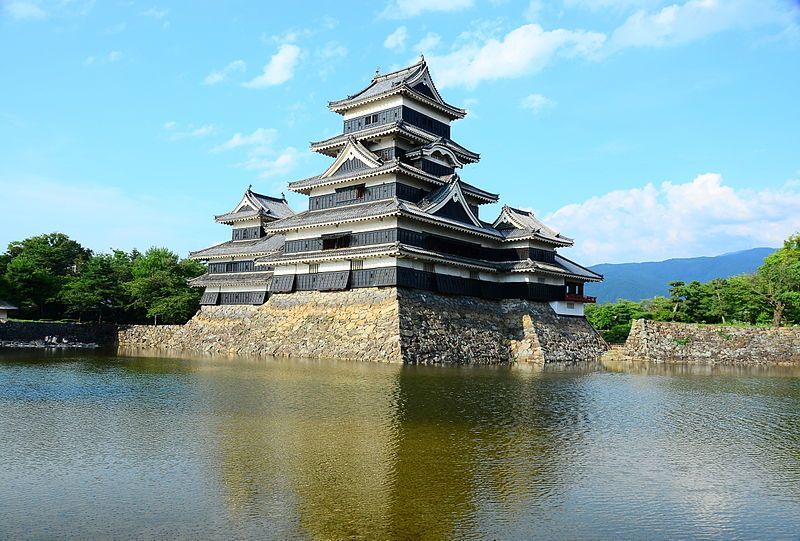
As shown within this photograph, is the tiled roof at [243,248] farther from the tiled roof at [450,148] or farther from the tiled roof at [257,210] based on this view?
the tiled roof at [450,148]

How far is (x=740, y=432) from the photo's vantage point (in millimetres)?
14172

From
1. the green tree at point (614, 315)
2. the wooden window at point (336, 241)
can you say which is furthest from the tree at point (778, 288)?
the wooden window at point (336, 241)

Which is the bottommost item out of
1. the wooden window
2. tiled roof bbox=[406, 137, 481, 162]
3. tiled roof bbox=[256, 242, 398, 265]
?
tiled roof bbox=[256, 242, 398, 265]

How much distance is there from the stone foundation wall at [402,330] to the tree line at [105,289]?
888 centimetres

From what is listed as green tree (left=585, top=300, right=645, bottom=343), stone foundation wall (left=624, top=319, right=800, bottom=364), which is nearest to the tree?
stone foundation wall (left=624, top=319, right=800, bottom=364)

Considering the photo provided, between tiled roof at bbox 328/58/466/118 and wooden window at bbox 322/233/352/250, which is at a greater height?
tiled roof at bbox 328/58/466/118

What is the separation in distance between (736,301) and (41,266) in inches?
2314

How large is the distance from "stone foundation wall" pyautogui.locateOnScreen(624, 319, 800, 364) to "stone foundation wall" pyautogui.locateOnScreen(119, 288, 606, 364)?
3.04m

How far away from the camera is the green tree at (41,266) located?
158 feet

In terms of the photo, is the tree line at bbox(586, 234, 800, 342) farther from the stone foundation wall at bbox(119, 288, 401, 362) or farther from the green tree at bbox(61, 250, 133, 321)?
the green tree at bbox(61, 250, 133, 321)

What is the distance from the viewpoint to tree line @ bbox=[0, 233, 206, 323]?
48344mm

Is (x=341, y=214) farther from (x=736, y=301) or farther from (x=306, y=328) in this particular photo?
(x=736, y=301)

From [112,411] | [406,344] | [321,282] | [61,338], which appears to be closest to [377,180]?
[321,282]

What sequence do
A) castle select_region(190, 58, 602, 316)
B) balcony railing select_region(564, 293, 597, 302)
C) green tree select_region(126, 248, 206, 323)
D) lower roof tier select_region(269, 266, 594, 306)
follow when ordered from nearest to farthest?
lower roof tier select_region(269, 266, 594, 306) < castle select_region(190, 58, 602, 316) < balcony railing select_region(564, 293, 597, 302) < green tree select_region(126, 248, 206, 323)
